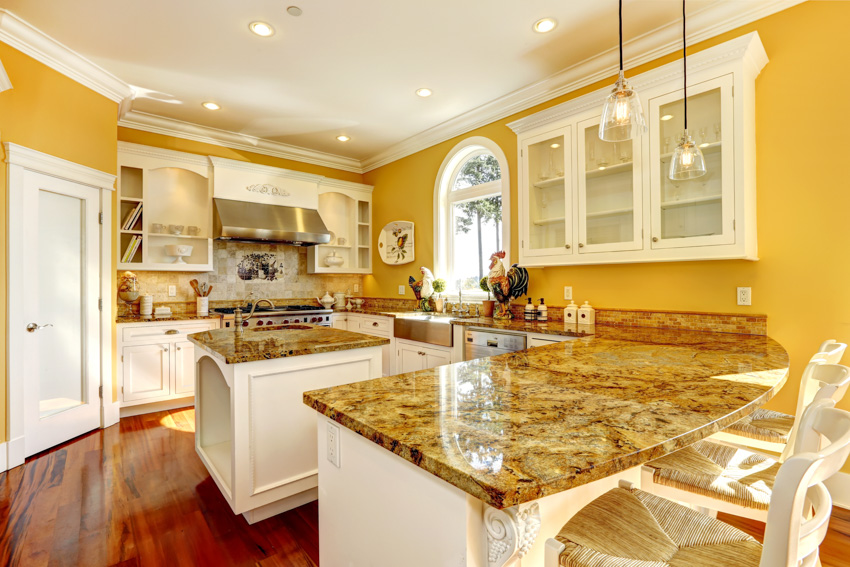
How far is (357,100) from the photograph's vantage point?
369 centimetres

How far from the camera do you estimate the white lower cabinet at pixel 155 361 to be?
354 cm


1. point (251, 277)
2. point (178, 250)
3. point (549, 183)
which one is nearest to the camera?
point (549, 183)

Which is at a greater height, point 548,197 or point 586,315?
point 548,197

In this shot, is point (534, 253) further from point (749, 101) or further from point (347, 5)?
point (347, 5)

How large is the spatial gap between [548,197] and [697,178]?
1010 millimetres

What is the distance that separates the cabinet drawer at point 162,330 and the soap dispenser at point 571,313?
327 centimetres

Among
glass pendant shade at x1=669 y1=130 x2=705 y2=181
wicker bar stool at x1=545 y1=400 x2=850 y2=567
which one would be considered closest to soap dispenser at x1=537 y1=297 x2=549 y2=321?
glass pendant shade at x1=669 y1=130 x2=705 y2=181

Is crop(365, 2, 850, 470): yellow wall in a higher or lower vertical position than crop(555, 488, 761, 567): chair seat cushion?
higher

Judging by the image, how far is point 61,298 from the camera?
9.93 feet

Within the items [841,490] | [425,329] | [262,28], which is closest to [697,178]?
[841,490]

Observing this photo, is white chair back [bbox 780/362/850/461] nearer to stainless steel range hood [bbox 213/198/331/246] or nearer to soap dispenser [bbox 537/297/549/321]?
soap dispenser [bbox 537/297/549/321]

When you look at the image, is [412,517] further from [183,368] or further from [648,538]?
[183,368]

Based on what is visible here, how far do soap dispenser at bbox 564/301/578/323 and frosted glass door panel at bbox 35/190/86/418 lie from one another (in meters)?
3.80

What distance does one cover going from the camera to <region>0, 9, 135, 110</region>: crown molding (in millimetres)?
2580
